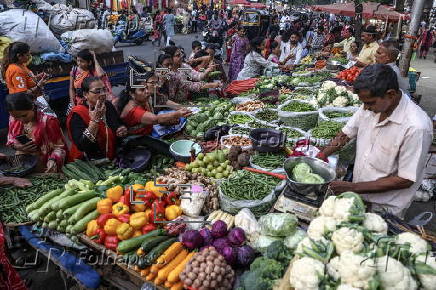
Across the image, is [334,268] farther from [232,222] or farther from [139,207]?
[139,207]

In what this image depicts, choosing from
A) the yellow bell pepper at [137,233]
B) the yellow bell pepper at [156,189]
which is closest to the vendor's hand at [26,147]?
the yellow bell pepper at [156,189]

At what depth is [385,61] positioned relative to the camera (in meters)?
5.16

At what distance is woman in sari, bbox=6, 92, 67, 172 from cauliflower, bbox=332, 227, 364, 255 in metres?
3.15

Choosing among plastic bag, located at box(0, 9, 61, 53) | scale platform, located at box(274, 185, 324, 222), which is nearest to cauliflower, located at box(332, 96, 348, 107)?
scale platform, located at box(274, 185, 324, 222)

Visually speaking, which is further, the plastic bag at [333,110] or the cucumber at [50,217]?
the plastic bag at [333,110]

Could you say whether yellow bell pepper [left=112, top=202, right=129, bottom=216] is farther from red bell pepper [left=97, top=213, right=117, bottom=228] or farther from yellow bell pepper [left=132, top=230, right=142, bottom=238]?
yellow bell pepper [left=132, top=230, right=142, bottom=238]

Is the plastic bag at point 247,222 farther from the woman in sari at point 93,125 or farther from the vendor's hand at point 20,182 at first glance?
the vendor's hand at point 20,182

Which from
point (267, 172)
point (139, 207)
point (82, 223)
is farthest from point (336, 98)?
point (82, 223)

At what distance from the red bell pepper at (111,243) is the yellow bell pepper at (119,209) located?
8.5 inches

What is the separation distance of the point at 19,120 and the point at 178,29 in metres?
26.5

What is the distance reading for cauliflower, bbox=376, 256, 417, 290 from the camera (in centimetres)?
162

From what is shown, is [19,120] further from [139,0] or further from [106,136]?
[139,0]

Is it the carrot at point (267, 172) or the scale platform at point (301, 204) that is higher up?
the scale platform at point (301, 204)

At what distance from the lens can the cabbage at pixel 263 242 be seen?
2399 millimetres
